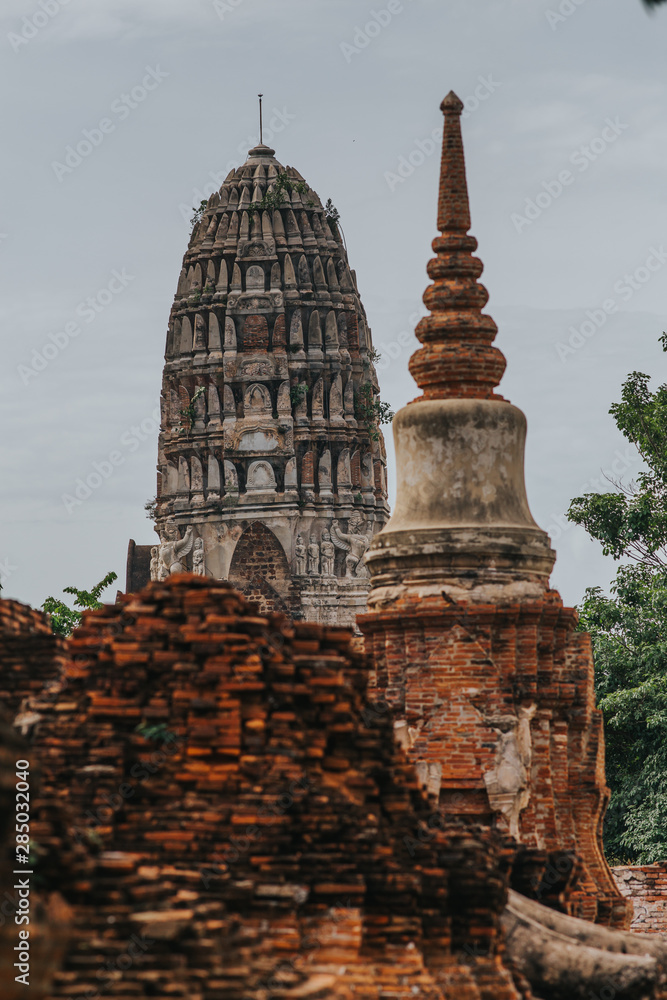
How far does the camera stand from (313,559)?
56.5 m

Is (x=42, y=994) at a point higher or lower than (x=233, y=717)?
lower

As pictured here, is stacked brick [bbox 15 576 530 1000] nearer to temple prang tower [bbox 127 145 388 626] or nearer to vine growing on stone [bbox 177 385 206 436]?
temple prang tower [bbox 127 145 388 626]

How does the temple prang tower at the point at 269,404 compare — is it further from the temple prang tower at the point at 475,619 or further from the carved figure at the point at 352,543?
the temple prang tower at the point at 475,619

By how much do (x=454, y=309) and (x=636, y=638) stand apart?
540 inches

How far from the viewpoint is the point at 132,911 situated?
26.6 ft

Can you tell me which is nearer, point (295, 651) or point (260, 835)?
point (260, 835)

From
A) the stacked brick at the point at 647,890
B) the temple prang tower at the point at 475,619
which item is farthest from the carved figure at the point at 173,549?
the temple prang tower at the point at 475,619

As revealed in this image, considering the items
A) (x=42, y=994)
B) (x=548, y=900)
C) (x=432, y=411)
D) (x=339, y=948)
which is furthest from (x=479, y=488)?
(x=42, y=994)

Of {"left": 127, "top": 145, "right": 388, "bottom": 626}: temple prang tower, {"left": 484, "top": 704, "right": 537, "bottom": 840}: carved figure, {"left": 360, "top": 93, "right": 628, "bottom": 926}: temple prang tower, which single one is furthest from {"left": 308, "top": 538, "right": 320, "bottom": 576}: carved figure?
{"left": 484, "top": 704, "right": 537, "bottom": 840}: carved figure

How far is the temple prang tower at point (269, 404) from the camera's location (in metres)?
57.1

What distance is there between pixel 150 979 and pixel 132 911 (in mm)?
355

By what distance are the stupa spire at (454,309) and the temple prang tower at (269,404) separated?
1478 inches

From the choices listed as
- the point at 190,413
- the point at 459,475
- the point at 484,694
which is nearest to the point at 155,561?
the point at 190,413

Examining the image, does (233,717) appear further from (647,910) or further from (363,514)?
(363,514)
